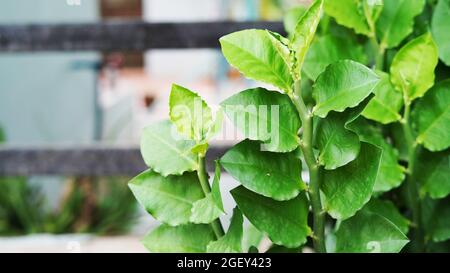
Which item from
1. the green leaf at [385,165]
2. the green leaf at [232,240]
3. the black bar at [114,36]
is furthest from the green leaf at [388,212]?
the black bar at [114,36]

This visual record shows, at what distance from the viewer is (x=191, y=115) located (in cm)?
34

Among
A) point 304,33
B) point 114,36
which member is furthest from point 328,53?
point 114,36

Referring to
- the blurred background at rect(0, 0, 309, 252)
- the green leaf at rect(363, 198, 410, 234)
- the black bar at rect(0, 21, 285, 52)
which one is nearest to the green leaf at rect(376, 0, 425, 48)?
the green leaf at rect(363, 198, 410, 234)

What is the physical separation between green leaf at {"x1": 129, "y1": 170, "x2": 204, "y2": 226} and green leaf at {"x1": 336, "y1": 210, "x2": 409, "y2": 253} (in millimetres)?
82

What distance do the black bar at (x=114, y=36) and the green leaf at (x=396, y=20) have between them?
44 centimetres

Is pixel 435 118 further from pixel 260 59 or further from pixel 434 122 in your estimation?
pixel 260 59

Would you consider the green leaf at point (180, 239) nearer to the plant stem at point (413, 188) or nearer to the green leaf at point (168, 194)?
the green leaf at point (168, 194)

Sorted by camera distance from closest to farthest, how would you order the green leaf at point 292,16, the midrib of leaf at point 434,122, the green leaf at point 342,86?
the green leaf at point 342,86 → the midrib of leaf at point 434,122 → the green leaf at point 292,16

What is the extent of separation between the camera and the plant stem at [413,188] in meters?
0.43

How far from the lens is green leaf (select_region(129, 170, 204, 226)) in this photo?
36cm

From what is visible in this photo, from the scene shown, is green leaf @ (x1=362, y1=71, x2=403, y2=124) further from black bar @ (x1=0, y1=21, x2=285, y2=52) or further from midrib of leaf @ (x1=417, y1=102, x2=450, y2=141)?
black bar @ (x1=0, y1=21, x2=285, y2=52)
